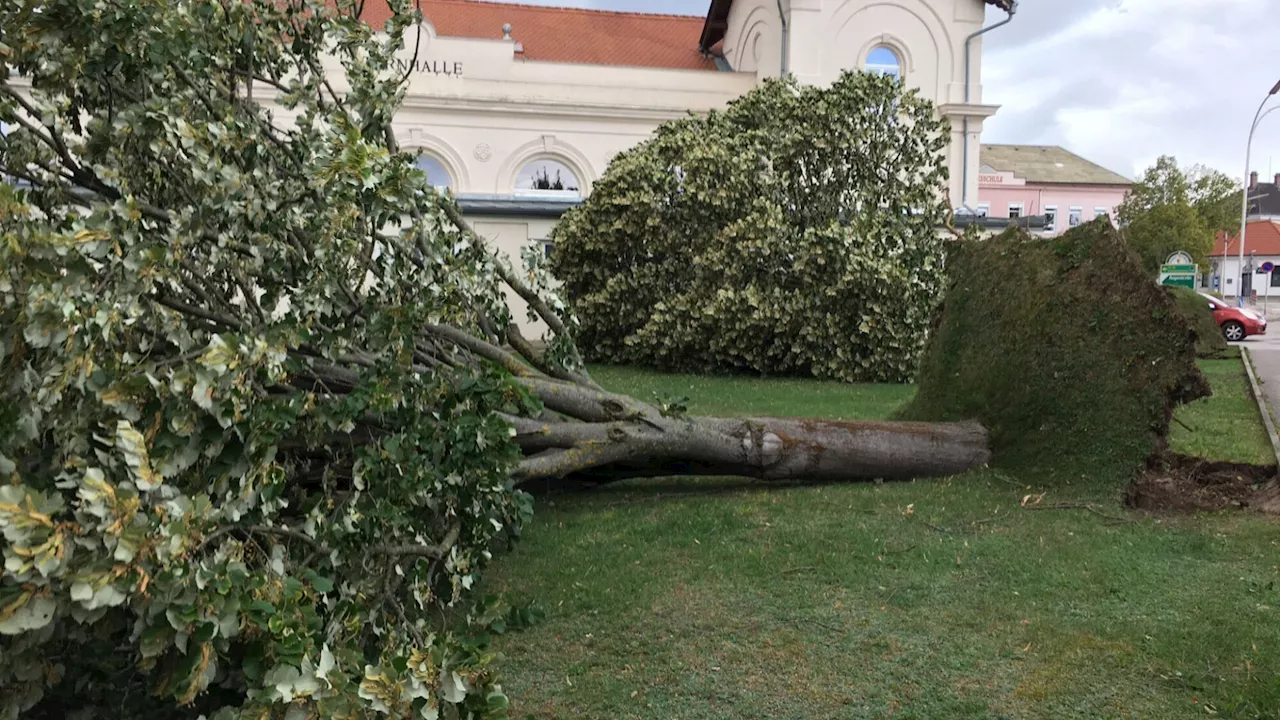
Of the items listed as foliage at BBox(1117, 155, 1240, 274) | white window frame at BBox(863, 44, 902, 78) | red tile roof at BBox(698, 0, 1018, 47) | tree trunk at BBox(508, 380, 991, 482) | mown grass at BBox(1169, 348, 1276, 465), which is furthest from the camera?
foliage at BBox(1117, 155, 1240, 274)

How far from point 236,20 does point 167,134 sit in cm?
102

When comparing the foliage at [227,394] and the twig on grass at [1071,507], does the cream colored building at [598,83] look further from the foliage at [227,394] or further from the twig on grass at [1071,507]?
the foliage at [227,394]

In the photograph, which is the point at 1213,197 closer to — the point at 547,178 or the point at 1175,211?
the point at 1175,211

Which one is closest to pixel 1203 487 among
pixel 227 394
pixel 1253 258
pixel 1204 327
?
pixel 227 394

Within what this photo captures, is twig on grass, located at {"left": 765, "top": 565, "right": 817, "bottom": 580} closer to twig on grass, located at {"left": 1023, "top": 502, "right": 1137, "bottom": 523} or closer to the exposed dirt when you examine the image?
twig on grass, located at {"left": 1023, "top": 502, "right": 1137, "bottom": 523}

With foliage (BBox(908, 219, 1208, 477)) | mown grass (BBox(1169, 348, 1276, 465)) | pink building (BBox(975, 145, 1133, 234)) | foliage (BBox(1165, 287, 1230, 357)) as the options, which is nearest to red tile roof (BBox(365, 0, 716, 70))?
foliage (BBox(1165, 287, 1230, 357))

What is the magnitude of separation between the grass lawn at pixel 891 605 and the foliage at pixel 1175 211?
39.6 metres

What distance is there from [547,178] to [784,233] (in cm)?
1095

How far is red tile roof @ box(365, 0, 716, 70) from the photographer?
86.9ft

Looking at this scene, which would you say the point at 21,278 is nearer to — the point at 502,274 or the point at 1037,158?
the point at 502,274

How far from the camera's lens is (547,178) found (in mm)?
23547

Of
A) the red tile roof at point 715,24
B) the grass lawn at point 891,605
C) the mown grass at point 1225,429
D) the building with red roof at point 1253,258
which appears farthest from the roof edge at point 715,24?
the building with red roof at point 1253,258

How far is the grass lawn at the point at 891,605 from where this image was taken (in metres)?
3.43

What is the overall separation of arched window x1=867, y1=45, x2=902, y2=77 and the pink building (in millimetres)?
29166
